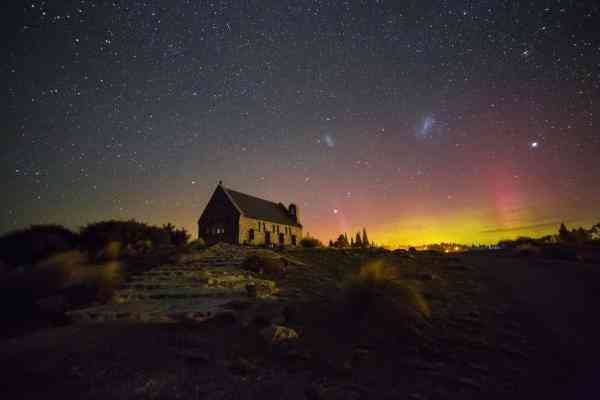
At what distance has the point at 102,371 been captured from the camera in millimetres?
4426

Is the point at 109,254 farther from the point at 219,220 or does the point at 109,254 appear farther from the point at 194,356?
the point at 219,220

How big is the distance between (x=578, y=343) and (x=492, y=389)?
3.06 meters

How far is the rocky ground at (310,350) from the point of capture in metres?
4.03

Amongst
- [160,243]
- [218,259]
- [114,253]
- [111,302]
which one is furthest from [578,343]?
[160,243]

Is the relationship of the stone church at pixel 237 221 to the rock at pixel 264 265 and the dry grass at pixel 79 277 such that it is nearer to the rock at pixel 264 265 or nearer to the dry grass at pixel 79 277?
the rock at pixel 264 265

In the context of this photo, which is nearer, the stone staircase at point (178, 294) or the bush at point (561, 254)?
the stone staircase at point (178, 294)

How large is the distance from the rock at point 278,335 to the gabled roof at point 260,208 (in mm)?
27809

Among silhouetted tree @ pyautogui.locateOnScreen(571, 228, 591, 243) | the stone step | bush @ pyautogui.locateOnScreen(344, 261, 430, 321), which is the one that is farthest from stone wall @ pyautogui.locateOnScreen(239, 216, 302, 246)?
silhouetted tree @ pyautogui.locateOnScreen(571, 228, 591, 243)

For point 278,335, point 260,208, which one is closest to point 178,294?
point 278,335

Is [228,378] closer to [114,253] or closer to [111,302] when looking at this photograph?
[111,302]

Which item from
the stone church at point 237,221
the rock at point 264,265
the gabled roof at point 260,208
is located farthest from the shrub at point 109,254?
the gabled roof at point 260,208

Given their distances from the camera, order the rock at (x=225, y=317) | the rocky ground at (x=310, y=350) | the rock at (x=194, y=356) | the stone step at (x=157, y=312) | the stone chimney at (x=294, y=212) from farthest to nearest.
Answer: the stone chimney at (x=294, y=212)
the stone step at (x=157, y=312)
the rock at (x=225, y=317)
the rock at (x=194, y=356)
the rocky ground at (x=310, y=350)

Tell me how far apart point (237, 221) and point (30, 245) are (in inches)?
732

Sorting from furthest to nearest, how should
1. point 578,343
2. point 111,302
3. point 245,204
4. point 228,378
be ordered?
1. point 245,204
2. point 111,302
3. point 578,343
4. point 228,378
